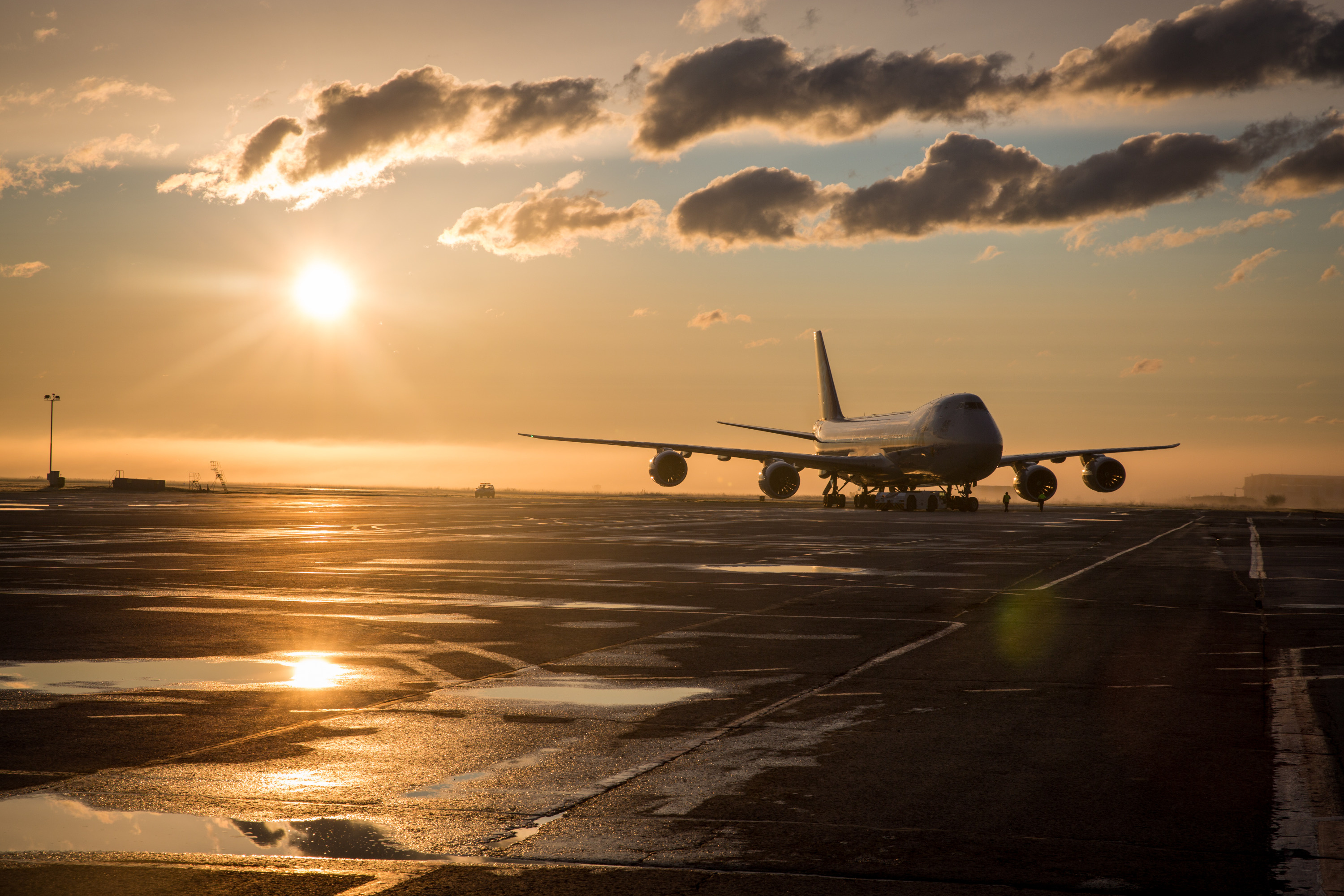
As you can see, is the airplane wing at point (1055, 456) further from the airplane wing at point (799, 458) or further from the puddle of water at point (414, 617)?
the puddle of water at point (414, 617)

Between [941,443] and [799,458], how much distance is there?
10.5 meters

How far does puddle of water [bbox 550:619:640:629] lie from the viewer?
13.4 m

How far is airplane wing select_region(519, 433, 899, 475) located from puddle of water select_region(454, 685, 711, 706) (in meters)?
52.0

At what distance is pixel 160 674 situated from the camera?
9945mm

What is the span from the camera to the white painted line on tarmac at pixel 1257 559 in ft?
→ 72.4

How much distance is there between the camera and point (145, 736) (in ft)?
24.5

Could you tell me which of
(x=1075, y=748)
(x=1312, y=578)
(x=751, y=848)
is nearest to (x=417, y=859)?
(x=751, y=848)

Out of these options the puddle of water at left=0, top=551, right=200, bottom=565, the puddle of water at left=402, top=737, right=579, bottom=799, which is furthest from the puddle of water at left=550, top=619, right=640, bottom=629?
the puddle of water at left=0, top=551, right=200, bottom=565

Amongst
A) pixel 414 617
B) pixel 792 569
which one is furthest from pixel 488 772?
pixel 792 569

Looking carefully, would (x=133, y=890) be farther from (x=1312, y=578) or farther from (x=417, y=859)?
(x=1312, y=578)

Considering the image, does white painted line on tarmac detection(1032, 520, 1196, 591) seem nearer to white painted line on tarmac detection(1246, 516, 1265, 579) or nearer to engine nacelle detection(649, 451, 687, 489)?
white painted line on tarmac detection(1246, 516, 1265, 579)

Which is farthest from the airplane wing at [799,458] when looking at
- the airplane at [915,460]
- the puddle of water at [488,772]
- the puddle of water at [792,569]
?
the puddle of water at [488,772]

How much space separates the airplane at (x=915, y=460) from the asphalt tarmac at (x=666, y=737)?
40172mm

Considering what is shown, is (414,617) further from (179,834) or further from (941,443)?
(941,443)
